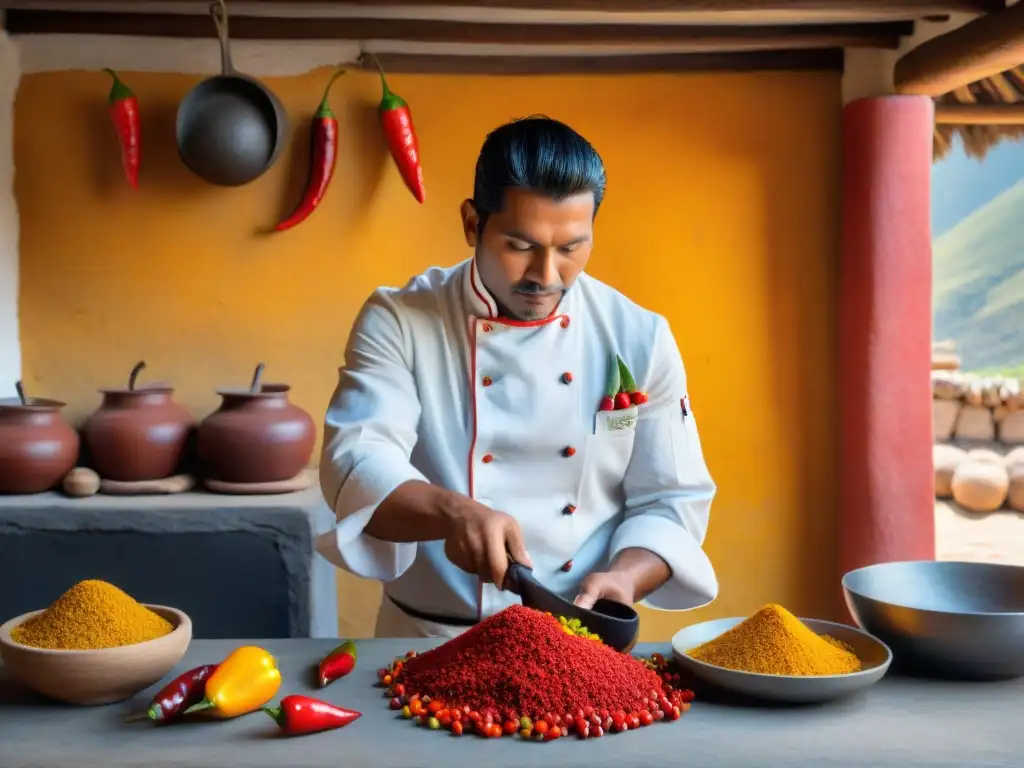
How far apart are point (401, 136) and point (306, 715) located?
2.39 meters

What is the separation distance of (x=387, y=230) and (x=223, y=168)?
0.56 m

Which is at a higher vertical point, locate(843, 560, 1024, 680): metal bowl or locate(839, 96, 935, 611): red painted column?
locate(839, 96, 935, 611): red painted column

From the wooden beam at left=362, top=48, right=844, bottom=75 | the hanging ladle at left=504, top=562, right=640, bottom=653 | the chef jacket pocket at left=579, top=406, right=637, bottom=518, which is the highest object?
the wooden beam at left=362, top=48, right=844, bottom=75

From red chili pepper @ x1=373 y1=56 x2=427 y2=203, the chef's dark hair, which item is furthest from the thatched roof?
the chef's dark hair

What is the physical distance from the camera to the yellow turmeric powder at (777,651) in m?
1.31

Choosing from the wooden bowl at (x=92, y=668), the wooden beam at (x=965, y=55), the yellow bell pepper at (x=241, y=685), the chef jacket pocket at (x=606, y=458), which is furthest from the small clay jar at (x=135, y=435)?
the wooden beam at (x=965, y=55)

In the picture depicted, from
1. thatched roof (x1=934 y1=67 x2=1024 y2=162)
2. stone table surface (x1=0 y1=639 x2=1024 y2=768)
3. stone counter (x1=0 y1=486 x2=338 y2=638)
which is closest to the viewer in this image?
stone table surface (x1=0 y1=639 x2=1024 y2=768)

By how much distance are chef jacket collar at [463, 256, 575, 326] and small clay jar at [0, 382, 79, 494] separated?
68.0 inches

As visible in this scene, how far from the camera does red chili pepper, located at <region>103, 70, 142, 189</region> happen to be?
324 cm

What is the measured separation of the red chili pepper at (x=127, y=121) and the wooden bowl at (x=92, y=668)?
88.8 inches

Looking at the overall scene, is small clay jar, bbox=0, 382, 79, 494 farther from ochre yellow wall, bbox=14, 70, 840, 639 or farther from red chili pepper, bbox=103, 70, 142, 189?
red chili pepper, bbox=103, 70, 142, 189

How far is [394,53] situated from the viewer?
3.45m

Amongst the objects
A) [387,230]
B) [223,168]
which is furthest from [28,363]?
[387,230]

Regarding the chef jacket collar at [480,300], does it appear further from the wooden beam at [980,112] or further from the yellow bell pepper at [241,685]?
the wooden beam at [980,112]
